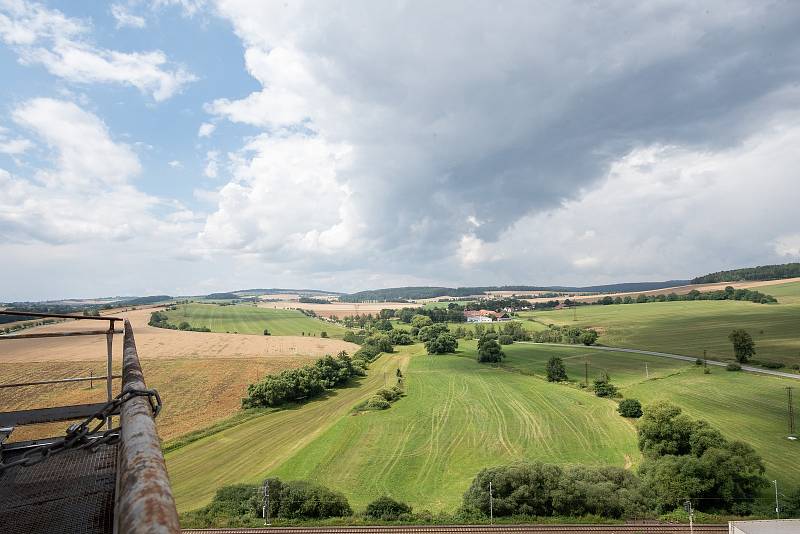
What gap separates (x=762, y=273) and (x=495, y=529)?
180425mm

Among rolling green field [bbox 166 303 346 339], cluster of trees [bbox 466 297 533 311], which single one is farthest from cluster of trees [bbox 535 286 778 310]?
rolling green field [bbox 166 303 346 339]

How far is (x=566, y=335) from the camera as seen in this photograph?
94.1 m

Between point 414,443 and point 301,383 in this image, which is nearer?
point 414,443

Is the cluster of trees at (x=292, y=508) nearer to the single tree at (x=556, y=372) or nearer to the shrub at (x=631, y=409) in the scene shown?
the shrub at (x=631, y=409)

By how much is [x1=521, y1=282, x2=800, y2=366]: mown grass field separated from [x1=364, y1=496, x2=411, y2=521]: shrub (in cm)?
6071

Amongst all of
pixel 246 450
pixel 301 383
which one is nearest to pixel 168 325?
pixel 301 383

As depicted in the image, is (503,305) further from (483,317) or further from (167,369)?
(167,369)

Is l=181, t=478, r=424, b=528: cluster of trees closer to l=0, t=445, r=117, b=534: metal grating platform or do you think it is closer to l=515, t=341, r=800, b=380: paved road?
l=0, t=445, r=117, b=534: metal grating platform

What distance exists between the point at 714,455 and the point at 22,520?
3356 centimetres

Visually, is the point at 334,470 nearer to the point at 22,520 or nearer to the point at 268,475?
the point at 268,475

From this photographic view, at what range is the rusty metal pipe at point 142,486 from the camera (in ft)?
4.07

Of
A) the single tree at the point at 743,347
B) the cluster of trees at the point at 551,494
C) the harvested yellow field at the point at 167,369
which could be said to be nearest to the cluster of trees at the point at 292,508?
the cluster of trees at the point at 551,494

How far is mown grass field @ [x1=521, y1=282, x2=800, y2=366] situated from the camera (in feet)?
218

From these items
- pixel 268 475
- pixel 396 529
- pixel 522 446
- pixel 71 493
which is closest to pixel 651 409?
pixel 522 446
